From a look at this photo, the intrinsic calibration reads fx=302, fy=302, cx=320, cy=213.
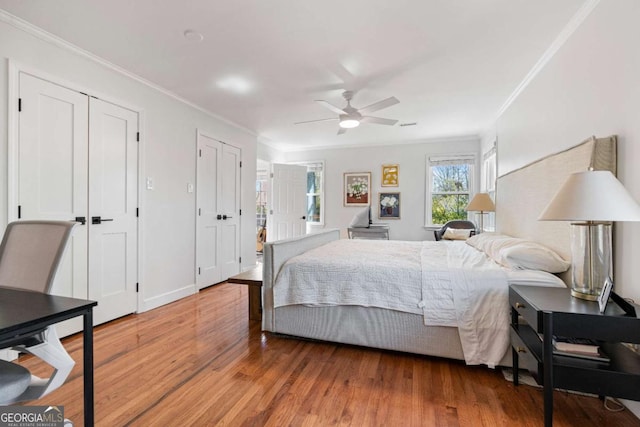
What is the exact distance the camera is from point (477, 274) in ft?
6.67

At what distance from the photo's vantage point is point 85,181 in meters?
2.66

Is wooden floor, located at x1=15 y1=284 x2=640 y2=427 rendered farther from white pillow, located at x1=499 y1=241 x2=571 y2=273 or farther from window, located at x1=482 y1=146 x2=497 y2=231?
window, located at x1=482 y1=146 x2=497 y2=231

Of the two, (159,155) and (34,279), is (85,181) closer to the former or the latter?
(159,155)

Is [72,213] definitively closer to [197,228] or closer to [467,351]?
[197,228]

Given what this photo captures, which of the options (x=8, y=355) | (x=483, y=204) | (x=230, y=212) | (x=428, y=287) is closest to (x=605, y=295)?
(x=428, y=287)

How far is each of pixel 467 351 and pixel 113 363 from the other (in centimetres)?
242

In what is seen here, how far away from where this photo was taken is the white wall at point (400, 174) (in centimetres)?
577

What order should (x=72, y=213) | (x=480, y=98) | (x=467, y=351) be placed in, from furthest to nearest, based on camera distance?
(x=480, y=98), (x=72, y=213), (x=467, y=351)

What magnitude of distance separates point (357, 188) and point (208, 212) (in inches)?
124

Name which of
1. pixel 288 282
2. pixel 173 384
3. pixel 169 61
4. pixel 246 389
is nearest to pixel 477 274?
pixel 288 282

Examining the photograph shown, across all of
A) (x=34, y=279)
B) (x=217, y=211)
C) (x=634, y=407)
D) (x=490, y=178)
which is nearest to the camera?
(x=34, y=279)

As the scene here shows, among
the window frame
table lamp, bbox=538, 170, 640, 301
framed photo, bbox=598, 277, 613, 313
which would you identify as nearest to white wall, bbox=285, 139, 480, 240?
the window frame

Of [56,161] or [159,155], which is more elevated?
[159,155]

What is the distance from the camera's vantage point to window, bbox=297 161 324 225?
21.5 ft
